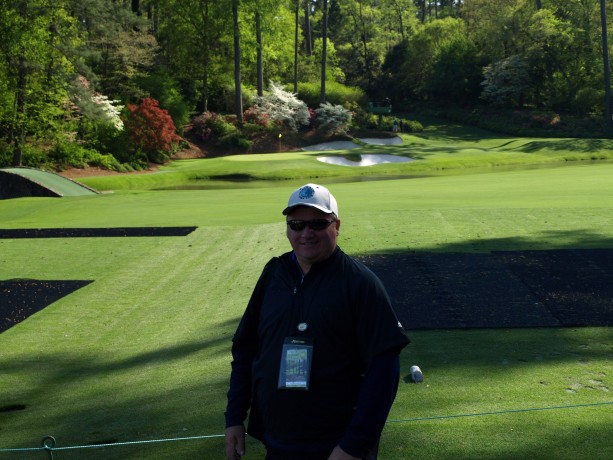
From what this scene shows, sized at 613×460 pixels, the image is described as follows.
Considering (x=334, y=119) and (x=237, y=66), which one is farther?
(x=334, y=119)

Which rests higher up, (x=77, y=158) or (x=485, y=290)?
(x=485, y=290)

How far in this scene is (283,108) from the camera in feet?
206

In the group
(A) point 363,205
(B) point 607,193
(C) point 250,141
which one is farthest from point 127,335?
(C) point 250,141

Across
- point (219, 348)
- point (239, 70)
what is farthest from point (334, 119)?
point (219, 348)

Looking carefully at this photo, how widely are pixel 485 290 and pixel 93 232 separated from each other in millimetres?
11660

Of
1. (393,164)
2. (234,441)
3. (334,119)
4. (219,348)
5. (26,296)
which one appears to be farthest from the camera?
(334,119)

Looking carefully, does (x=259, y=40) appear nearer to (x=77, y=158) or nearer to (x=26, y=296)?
(x=77, y=158)

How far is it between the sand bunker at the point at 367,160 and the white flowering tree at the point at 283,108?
9.90 metres

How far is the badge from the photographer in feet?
13.0

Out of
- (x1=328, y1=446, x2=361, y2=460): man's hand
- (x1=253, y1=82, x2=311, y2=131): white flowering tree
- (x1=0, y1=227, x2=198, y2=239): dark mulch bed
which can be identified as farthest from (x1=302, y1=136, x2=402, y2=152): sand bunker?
(x1=328, y1=446, x2=361, y2=460): man's hand

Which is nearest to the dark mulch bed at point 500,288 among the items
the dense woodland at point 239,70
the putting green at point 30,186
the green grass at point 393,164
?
the putting green at point 30,186

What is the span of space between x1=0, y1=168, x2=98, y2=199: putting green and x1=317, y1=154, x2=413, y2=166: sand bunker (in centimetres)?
2006

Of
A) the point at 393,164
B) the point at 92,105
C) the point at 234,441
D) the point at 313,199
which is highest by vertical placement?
the point at 313,199

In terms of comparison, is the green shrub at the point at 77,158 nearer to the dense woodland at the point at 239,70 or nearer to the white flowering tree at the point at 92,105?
the dense woodland at the point at 239,70
